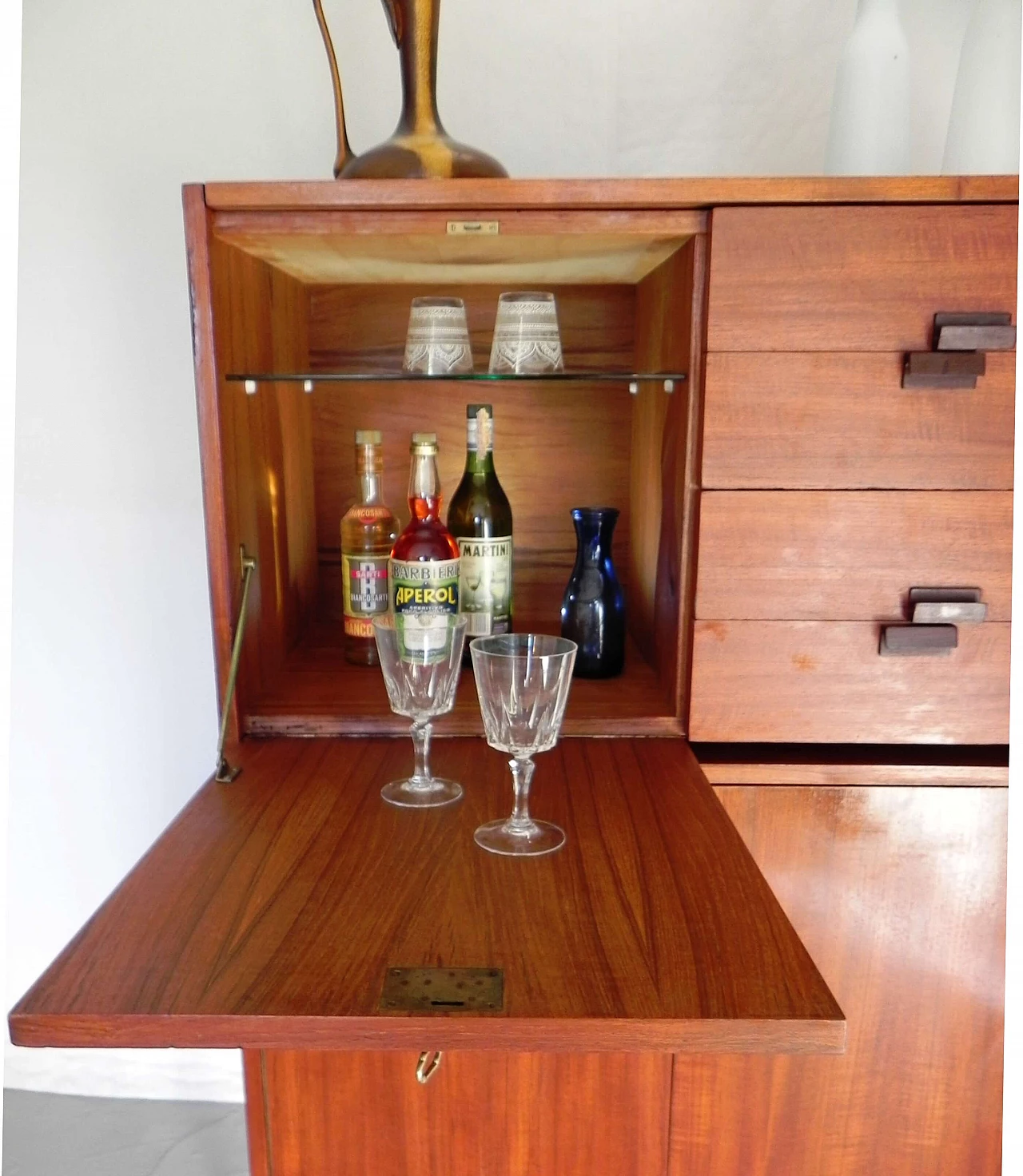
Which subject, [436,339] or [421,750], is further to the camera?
[436,339]

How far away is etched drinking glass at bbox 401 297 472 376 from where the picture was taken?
1.09 m

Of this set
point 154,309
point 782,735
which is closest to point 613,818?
point 782,735

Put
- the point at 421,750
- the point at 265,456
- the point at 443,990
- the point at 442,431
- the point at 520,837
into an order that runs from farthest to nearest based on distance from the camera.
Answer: the point at 442,431, the point at 265,456, the point at 421,750, the point at 520,837, the point at 443,990

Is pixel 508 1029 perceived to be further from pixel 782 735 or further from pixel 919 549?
pixel 919 549

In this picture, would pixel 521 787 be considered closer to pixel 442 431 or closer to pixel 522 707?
pixel 522 707

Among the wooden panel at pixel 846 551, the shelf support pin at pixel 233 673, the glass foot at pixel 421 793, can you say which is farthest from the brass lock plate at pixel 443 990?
the wooden panel at pixel 846 551

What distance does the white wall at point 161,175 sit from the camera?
1260 millimetres

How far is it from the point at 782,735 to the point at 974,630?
8.4 inches

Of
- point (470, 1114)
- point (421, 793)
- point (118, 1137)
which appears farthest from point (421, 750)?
point (118, 1137)

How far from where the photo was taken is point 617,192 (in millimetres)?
908

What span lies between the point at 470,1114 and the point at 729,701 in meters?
0.47

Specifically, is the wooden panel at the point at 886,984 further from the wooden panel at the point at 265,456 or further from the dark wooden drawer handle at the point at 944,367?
the wooden panel at the point at 265,456

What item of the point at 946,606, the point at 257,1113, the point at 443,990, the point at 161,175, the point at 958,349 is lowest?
the point at 257,1113

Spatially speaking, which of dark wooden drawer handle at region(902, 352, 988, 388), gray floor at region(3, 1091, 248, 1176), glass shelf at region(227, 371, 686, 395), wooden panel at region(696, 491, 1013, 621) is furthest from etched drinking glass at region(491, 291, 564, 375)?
gray floor at region(3, 1091, 248, 1176)
